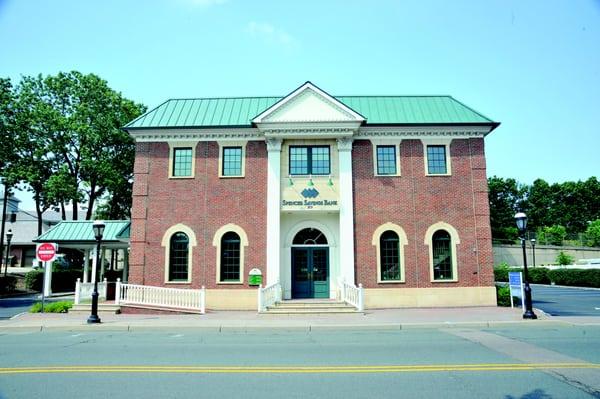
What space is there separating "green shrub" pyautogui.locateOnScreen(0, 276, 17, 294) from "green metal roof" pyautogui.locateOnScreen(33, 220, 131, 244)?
1268 cm

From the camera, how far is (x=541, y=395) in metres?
6.61

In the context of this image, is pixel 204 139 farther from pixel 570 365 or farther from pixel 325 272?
pixel 570 365

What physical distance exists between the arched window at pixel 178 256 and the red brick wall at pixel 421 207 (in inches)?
316

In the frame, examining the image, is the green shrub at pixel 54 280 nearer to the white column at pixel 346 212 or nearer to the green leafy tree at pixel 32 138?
the green leafy tree at pixel 32 138

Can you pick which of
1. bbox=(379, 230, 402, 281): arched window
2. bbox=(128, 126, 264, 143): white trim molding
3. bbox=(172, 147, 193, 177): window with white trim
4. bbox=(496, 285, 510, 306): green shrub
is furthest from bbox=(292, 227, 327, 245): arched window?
bbox=(496, 285, 510, 306): green shrub

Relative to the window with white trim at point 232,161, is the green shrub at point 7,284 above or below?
below

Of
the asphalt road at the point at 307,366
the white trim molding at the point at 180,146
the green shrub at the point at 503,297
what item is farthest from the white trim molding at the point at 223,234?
the green shrub at the point at 503,297

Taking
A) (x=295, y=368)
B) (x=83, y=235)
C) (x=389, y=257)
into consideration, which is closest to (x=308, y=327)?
(x=295, y=368)

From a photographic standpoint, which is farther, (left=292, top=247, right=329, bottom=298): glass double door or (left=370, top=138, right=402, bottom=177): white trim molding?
(left=370, top=138, right=402, bottom=177): white trim molding

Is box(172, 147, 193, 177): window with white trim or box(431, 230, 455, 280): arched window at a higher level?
box(172, 147, 193, 177): window with white trim

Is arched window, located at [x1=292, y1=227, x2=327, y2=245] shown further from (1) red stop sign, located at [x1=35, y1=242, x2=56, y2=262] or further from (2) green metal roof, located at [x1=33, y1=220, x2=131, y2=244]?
(1) red stop sign, located at [x1=35, y1=242, x2=56, y2=262]

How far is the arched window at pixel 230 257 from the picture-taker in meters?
21.0

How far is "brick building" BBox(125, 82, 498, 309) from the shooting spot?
20.8m

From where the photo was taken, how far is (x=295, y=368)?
849 centimetres
